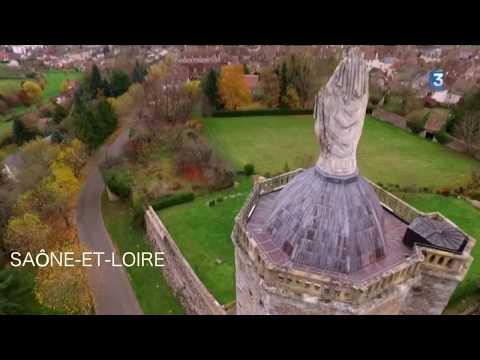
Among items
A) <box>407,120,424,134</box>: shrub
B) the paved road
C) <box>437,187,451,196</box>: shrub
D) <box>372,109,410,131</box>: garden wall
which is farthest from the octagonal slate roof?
<box>372,109,410,131</box>: garden wall

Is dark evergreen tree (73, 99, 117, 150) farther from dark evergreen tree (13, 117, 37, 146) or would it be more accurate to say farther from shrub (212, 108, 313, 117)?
shrub (212, 108, 313, 117)

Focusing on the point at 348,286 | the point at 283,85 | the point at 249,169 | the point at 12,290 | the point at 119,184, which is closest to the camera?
the point at 348,286

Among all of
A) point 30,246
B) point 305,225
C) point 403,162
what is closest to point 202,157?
point 30,246

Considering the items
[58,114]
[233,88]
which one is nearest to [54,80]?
[58,114]

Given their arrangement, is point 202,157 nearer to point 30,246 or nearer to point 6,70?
point 30,246

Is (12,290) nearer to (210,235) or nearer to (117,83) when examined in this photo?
(210,235)

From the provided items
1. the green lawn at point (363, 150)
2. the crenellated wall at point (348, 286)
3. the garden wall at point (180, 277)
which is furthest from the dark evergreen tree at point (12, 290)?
the green lawn at point (363, 150)
